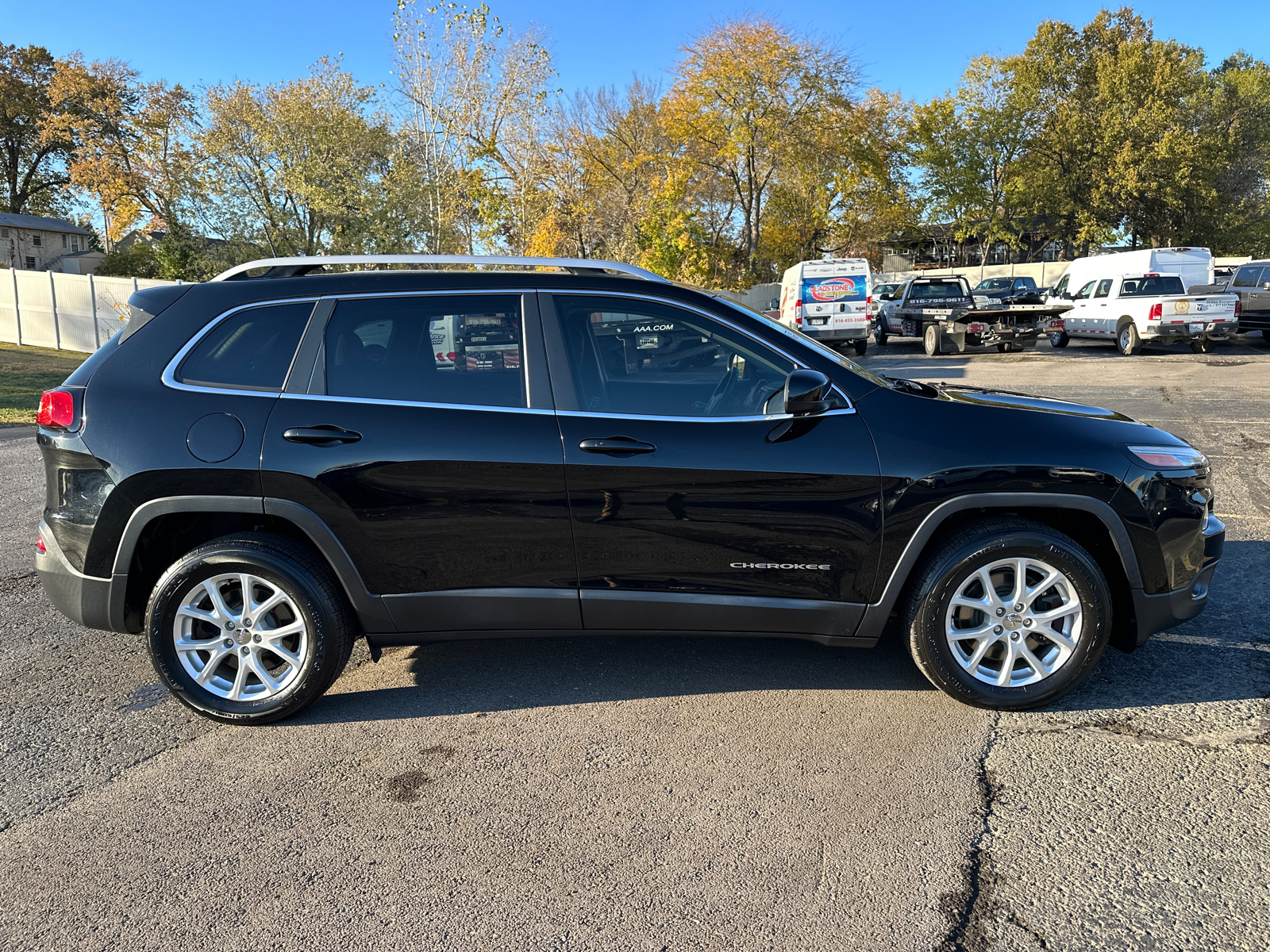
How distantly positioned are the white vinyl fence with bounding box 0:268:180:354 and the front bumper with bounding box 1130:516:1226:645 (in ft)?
91.1

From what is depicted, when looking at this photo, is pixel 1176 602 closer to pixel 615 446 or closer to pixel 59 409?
pixel 615 446

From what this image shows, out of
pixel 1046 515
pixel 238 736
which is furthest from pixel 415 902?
pixel 1046 515

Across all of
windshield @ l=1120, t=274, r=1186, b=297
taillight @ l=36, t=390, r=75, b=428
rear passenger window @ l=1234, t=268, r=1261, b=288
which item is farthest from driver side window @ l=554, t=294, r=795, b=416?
rear passenger window @ l=1234, t=268, r=1261, b=288

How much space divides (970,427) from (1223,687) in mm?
1628

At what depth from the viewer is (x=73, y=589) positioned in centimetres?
366

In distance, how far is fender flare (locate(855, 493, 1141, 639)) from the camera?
3.49 meters

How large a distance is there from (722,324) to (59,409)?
273 cm

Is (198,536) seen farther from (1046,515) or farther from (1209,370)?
(1209,370)

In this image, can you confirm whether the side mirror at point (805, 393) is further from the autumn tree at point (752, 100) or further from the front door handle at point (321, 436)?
the autumn tree at point (752, 100)

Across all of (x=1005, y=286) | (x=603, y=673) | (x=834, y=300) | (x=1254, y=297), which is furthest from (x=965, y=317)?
(x=603, y=673)

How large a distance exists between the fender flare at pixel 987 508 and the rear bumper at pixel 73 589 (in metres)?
3.12

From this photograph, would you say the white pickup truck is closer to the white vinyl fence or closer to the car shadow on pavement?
the car shadow on pavement

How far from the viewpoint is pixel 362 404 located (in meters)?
3.57

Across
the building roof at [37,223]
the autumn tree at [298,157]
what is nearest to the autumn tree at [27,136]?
the building roof at [37,223]
